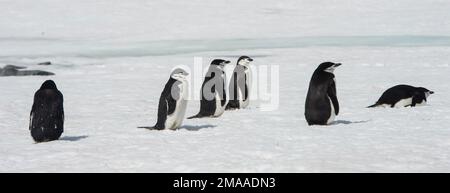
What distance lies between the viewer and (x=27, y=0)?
46219 millimetres

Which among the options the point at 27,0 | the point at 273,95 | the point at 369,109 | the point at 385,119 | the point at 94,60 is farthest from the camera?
the point at 27,0

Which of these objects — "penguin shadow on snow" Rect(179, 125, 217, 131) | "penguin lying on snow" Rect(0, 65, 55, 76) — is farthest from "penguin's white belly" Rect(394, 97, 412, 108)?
"penguin lying on snow" Rect(0, 65, 55, 76)

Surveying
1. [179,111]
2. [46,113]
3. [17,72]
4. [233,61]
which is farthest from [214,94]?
[233,61]

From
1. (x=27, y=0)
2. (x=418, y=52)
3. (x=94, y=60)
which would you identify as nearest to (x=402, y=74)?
(x=418, y=52)

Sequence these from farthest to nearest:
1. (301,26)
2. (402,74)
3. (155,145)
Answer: (301,26) → (402,74) → (155,145)

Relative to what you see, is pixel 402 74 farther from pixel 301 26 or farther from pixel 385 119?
pixel 301 26

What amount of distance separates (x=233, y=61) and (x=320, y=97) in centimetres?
1326

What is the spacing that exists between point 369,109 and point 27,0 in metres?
39.9

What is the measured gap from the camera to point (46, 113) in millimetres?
7070

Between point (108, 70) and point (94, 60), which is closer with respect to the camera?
point (108, 70)

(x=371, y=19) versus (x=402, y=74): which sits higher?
(x=371, y=19)

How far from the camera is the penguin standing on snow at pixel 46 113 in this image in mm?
7062

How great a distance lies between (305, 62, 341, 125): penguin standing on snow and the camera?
7965mm

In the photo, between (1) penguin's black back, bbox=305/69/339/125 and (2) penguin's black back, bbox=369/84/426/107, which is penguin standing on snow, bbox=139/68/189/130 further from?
(2) penguin's black back, bbox=369/84/426/107
